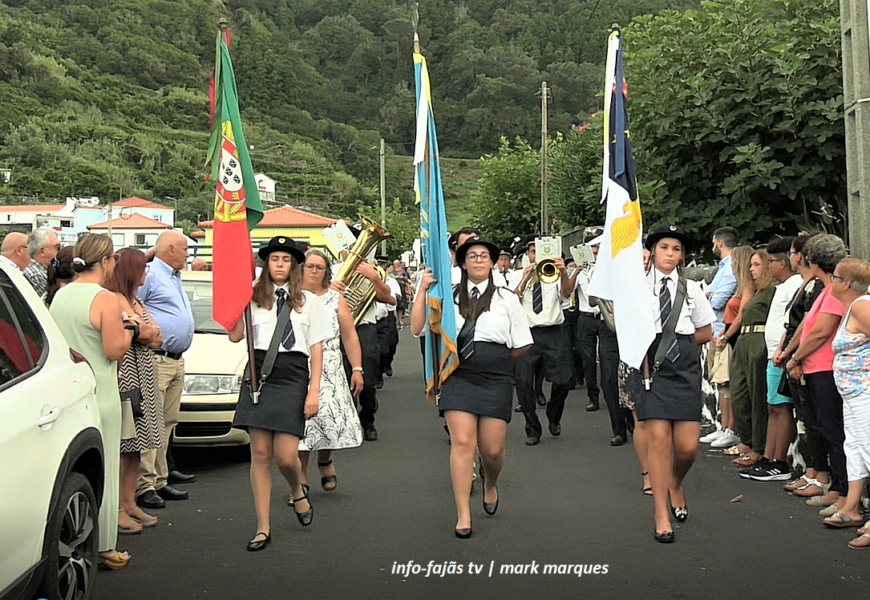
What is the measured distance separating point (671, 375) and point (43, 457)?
12.9 ft

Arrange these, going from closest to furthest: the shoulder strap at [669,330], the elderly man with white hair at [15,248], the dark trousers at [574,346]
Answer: the shoulder strap at [669,330]
the elderly man with white hair at [15,248]
the dark trousers at [574,346]

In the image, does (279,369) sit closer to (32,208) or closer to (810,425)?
(810,425)

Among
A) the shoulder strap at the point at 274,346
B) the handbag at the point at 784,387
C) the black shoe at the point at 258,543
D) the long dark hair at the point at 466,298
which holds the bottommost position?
the black shoe at the point at 258,543

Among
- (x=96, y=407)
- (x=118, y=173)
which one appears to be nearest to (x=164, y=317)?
(x=96, y=407)

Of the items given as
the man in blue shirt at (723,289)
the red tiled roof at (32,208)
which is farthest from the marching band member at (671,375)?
the red tiled roof at (32,208)

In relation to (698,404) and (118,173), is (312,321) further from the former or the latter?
(118,173)

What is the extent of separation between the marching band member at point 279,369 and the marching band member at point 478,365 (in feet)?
2.35

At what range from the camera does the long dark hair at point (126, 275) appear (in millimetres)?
6848

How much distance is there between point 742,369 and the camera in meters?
9.29

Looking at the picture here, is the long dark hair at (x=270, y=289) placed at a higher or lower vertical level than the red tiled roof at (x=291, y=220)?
lower

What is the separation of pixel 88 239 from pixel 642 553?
3.82 m

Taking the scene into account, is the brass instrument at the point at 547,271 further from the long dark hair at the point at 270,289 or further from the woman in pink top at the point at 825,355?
the long dark hair at the point at 270,289

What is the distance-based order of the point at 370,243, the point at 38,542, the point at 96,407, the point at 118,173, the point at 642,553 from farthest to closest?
1. the point at 118,173
2. the point at 370,243
3. the point at 642,553
4. the point at 96,407
5. the point at 38,542

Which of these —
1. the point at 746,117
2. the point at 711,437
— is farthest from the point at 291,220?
the point at 711,437
